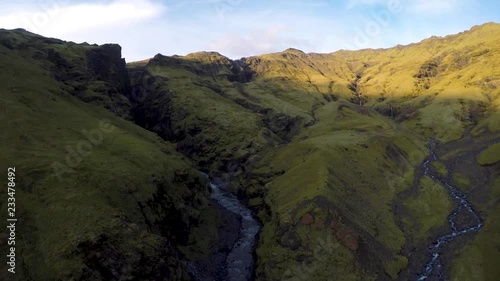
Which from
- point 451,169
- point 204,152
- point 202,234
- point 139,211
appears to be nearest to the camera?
point 139,211

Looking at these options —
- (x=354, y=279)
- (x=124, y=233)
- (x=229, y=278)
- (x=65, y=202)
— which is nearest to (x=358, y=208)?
(x=354, y=279)

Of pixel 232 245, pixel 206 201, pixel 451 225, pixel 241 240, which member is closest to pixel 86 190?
pixel 232 245

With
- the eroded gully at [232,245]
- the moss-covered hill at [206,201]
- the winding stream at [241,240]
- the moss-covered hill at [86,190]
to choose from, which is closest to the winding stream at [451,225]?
the moss-covered hill at [206,201]

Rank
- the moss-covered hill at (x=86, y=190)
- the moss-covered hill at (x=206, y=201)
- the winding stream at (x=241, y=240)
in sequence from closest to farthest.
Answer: the moss-covered hill at (x=86, y=190), the moss-covered hill at (x=206, y=201), the winding stream at (x=241, y=240)

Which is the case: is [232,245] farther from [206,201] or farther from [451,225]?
[451,225]

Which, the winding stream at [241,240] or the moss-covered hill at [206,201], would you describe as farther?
the winding stream at [241,240]

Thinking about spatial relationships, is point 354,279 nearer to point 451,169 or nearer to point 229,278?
point 229,278

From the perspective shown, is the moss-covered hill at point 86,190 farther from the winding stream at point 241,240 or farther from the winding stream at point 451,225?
the winding stream at point 451,225

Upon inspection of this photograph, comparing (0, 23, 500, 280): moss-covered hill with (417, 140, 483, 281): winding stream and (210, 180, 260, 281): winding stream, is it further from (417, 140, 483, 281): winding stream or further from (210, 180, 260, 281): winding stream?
(210, 180, 260, 281): winding stream
